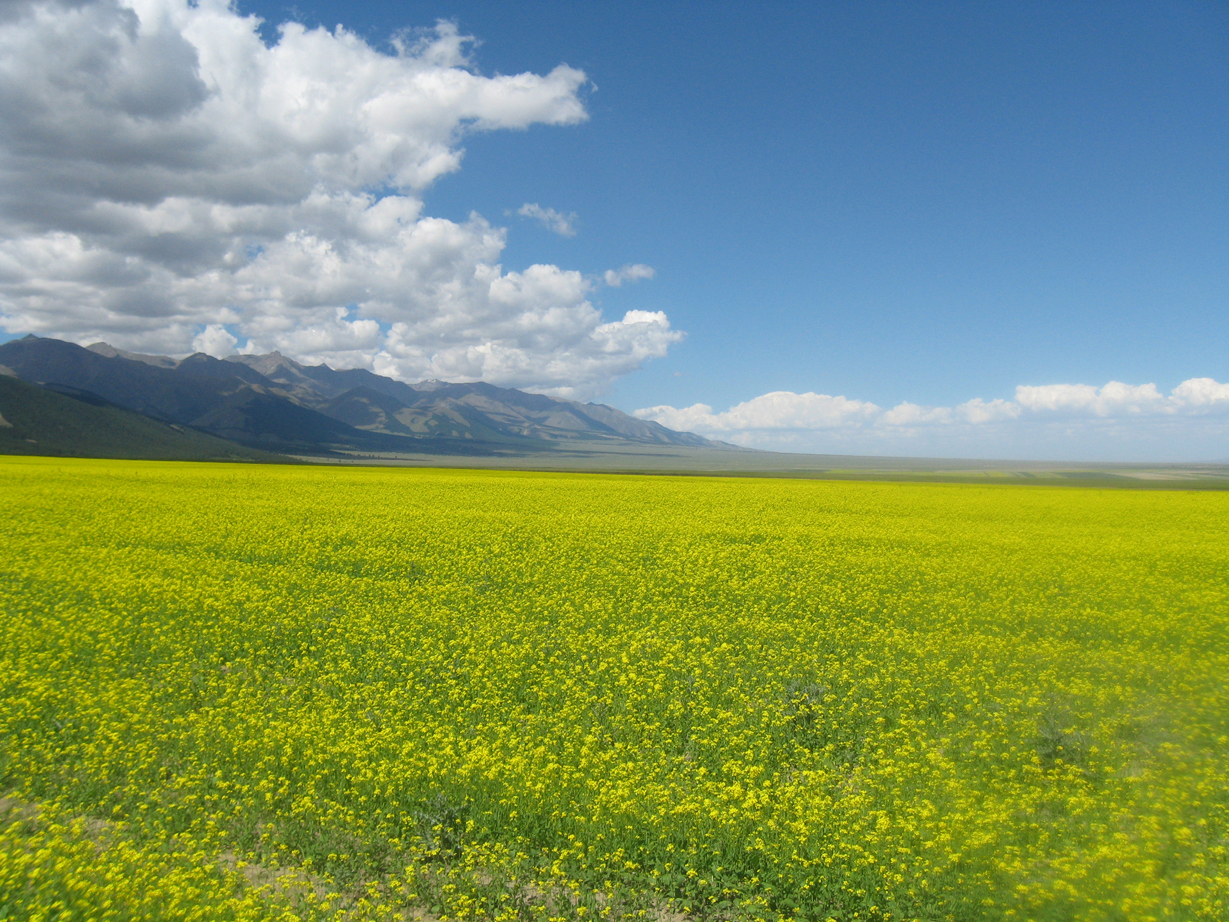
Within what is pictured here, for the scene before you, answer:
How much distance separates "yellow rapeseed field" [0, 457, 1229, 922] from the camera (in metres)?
6.96

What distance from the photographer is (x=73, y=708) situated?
1036 cm

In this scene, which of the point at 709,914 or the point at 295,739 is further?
the point at 295,739

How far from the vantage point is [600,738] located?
9992 millimetres

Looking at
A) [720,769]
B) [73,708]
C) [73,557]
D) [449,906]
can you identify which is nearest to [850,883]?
A: [720,769]

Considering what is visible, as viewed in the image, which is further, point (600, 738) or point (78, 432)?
point (78, 432)

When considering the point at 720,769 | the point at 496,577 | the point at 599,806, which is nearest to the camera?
the point at 599,806

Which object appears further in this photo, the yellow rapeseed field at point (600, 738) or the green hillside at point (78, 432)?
the green hillside at point (78, 432)

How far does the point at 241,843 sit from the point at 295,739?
207 centimetres

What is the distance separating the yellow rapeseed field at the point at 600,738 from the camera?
696 cm

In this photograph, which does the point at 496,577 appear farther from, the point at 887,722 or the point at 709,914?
the point at 709,914

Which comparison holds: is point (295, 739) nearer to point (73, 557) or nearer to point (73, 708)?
point (73, 708)

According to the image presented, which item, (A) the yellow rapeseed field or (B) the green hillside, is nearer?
(A) the yellow rapeseed field

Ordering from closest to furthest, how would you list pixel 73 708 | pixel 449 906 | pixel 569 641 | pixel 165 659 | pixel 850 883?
pixel 449 906 < pixel 850 883 < pixel 73 708 < pixel 165 659 < pixel 569 641

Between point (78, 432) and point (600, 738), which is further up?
point (78, 432)
